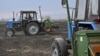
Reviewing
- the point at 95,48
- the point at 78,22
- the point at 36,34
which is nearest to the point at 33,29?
the point at 36,34

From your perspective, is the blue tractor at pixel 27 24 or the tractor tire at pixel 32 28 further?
the tractor tire at pixel 32 28

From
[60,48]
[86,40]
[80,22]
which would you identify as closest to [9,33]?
[60,48]

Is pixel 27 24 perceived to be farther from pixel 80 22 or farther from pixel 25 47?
pixel 80 22

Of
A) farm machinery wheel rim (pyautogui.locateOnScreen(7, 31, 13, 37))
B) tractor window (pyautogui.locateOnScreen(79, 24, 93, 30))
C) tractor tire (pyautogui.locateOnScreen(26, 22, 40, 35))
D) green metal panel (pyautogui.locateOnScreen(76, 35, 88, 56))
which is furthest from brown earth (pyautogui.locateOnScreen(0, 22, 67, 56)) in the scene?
tractor tire (pyautogui.locateOnScreen(26, 22, 40, 35))

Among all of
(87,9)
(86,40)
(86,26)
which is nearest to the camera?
(86,40)

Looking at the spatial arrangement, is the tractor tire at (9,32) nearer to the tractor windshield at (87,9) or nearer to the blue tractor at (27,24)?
the blue tractor at (27,24)

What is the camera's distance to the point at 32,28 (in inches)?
1051

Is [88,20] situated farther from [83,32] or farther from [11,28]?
[11,28]

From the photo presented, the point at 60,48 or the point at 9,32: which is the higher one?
the point at 9,32

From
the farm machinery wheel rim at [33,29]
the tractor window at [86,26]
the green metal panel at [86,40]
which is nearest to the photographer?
the green metal panel at [86,40]

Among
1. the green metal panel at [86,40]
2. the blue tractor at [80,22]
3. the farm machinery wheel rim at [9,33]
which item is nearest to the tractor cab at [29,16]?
the farm machinery wheel rim at [9,33]

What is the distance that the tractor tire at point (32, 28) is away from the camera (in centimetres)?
2639

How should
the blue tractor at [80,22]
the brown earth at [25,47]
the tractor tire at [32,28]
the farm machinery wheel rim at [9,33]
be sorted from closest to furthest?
1. the blue tractor at [80,22]
2. the brown earth at [25,47]
3. the farm machinery wheel rim at [9,33]
4. the tractor tire at [32,28]

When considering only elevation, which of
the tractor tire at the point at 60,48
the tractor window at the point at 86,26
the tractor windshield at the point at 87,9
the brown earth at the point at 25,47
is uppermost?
the tractor windshield at the point at 87,9
